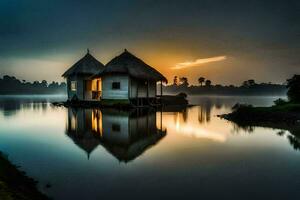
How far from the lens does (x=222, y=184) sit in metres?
7.39

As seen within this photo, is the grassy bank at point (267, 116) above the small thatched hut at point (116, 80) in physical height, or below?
below

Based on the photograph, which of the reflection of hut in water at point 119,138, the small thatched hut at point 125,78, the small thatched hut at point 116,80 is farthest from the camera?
the small thatched hut at point 116,80

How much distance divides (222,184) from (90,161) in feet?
14.9

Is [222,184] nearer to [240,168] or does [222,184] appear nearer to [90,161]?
[240,168]

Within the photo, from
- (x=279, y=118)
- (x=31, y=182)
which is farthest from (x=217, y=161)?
(x=279, y=118)

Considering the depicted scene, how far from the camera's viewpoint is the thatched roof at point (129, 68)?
1420 inches

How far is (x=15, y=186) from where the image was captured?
6461 mm

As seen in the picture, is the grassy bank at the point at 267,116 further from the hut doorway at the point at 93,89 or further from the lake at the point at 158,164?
the hut doorway at the point at 93,89

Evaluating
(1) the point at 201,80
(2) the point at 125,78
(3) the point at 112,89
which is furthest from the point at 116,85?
(1) the point at 201,80

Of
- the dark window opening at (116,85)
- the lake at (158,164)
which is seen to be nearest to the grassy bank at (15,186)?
the lake at (158,164)

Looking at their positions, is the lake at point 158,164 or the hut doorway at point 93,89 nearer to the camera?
the lake at point 158,164

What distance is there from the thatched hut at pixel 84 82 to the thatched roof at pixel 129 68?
5.68 m

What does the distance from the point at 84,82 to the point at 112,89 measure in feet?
26.0

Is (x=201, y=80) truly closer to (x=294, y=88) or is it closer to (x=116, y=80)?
(x=116, y=80)
